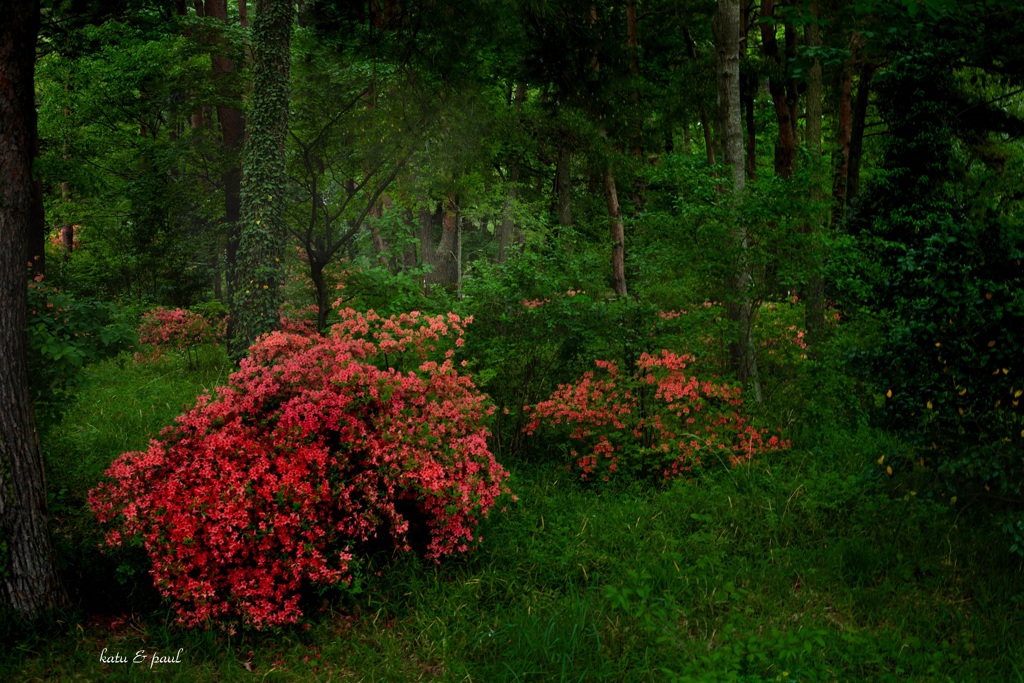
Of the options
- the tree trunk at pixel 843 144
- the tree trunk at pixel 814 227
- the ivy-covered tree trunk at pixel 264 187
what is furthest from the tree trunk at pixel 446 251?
the ivy-covered tree trunk at pixel 264 187

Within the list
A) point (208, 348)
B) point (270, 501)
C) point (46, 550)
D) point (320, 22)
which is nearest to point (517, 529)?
point (270, 501)

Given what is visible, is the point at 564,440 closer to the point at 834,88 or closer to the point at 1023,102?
the point at 1023,102

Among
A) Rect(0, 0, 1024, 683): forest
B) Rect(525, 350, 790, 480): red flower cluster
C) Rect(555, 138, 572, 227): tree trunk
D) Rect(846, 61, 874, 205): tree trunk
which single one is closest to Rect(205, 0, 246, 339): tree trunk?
Rect(0, 0, 1024, 683): forest

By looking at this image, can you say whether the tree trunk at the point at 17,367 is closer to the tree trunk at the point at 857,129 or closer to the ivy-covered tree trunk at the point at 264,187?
the ivy-covered tree trunk at the point at 264,187

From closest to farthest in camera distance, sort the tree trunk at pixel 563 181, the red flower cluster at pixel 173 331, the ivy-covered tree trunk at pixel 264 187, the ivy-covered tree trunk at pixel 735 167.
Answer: the ivy-covered tree trunk at pixel 735 167
the ivy-covered tree trunk at pixel 264 187
the red flower cluster at pixel 173 331
the tree trunk at pixel 563 181

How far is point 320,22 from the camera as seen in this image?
12641mm

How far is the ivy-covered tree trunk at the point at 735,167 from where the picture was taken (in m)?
7.86

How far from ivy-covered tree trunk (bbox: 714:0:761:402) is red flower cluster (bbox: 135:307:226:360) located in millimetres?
9659

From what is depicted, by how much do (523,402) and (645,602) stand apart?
11.5 feet

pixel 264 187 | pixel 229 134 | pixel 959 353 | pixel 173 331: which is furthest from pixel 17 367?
pixel 229 134

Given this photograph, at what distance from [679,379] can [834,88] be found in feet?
Answer: 41.5

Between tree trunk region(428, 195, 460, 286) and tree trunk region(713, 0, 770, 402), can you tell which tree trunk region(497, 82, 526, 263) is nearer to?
tree trunk region(428, 195, 460, 286)

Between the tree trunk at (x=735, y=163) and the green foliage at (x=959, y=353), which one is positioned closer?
the green foliage at (x=959, y=353)

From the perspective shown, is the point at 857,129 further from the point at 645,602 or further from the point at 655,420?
the point at 645,602
